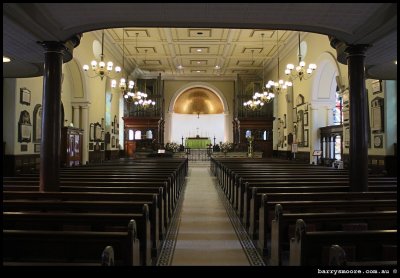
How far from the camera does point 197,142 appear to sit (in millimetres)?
27219

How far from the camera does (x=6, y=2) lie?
421cm

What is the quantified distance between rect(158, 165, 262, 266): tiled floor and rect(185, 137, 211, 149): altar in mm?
18510

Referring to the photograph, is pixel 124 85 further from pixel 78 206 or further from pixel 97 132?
pixel 78 206

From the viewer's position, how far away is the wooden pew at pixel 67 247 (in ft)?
8.96

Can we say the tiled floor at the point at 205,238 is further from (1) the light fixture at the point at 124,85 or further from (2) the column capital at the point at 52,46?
(1) the light fixture at the point at 124,85

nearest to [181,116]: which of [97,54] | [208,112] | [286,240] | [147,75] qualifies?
[208,112]

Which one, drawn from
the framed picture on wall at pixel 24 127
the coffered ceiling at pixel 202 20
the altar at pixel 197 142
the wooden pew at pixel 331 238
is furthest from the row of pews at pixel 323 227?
the altar at pixel 197 142

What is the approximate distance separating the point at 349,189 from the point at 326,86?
9472 millimetres

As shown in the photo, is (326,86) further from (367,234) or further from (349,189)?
(367,234)

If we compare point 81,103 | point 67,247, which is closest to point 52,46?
point 67,247

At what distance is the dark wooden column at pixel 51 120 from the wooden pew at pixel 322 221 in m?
3.73

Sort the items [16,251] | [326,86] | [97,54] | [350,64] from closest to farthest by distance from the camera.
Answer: [16,251], [350,64], [326,86], [97,54]

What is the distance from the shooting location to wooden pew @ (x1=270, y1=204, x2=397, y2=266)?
3578 mm

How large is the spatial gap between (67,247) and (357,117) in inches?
199
